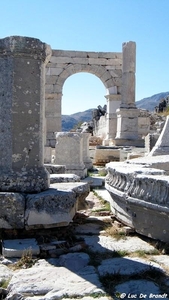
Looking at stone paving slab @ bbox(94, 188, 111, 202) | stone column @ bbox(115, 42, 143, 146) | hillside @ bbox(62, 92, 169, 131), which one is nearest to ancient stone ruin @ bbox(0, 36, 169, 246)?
stone paving slab @ bbox(94, 188, 111, 202)

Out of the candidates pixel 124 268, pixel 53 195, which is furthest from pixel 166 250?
pixel 53 195

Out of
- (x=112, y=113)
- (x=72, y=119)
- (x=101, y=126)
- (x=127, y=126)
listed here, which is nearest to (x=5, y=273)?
(x=127, y=126)

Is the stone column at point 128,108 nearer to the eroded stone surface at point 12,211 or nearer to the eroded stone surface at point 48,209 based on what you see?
the eroded stone surface at point 48,209

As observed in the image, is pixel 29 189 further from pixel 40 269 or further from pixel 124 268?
pixel 124 268

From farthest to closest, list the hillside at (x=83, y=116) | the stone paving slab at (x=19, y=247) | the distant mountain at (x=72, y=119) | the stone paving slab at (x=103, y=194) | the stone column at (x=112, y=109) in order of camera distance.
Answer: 1. the hillside at (x=83, y=116)
2. the distant mountain at (x=72, y=119)
3. the stone column at (x=112, y=109)
4. the stone paving slab at (x=103, y=194)
5. the stone paving slab at (x=19, y=247)

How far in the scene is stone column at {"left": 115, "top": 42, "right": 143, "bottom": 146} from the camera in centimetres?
1742

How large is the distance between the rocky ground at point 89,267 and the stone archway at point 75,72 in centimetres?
1583

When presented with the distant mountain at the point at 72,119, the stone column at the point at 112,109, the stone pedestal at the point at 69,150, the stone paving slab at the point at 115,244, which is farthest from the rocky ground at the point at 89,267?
the distant mountain at the point at 72,119

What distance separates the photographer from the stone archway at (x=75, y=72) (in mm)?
19922

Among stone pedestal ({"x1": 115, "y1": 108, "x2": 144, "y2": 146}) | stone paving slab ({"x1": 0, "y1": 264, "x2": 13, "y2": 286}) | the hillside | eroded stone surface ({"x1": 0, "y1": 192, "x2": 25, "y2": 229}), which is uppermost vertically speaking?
the hillside

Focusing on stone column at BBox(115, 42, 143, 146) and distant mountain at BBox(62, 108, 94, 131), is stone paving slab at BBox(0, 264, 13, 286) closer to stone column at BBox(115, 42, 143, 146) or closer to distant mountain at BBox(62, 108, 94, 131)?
stone column at BBox(115, 42, 143, 146)

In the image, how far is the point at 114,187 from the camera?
4.55 meters

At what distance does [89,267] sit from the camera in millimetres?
3172

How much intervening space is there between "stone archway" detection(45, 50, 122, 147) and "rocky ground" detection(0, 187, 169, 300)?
1583cm
